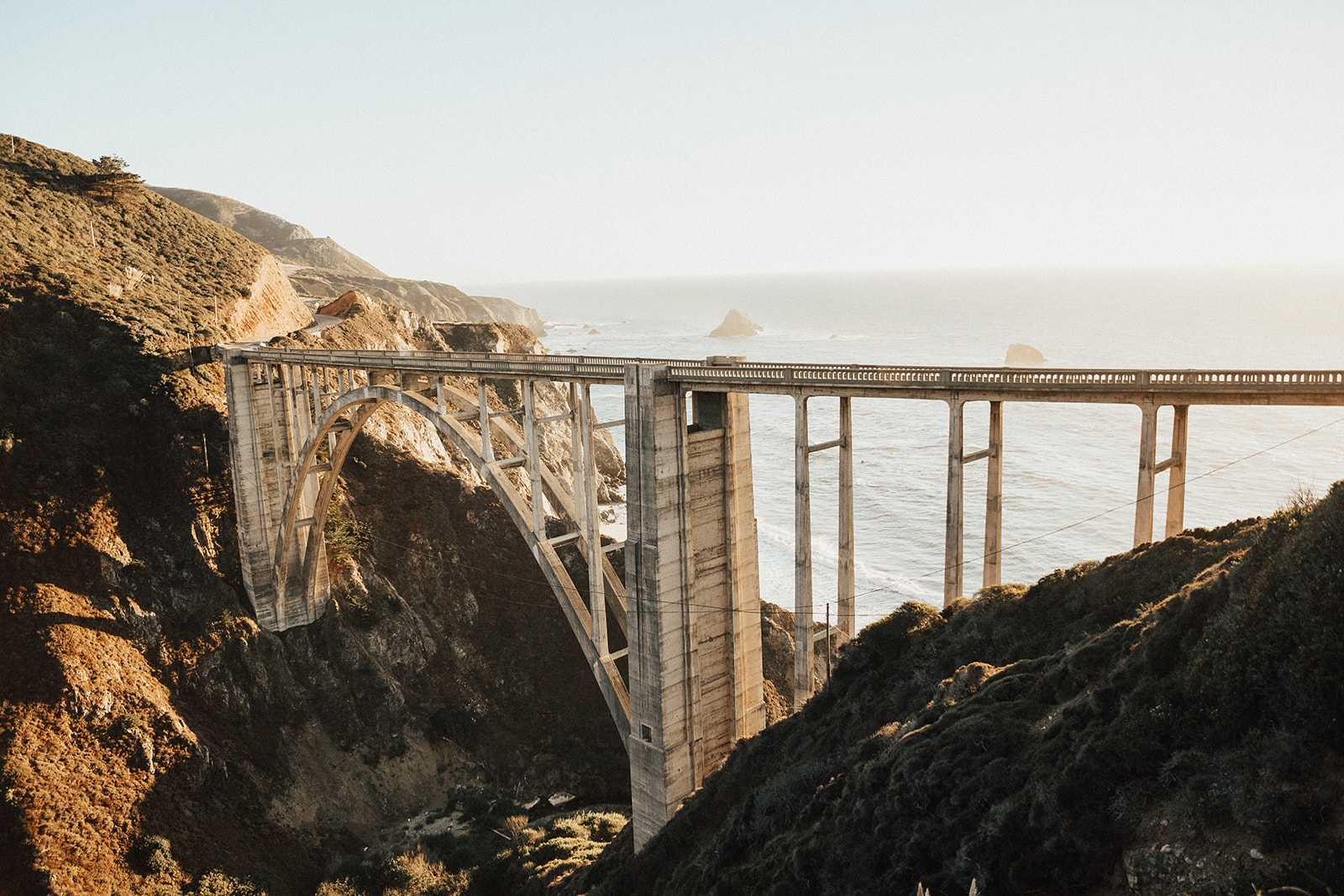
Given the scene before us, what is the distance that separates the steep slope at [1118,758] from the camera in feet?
23.2

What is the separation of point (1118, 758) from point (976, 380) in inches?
328

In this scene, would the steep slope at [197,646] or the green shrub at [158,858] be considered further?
the steep slope at [197,646]

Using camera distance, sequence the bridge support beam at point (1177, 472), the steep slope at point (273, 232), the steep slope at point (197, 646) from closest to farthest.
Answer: the bridge support beam at point (1177, 472) → the steep slope at point (197, 646) → the steep slope at point (273, 232)

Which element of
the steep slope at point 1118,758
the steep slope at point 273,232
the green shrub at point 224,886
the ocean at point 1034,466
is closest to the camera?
the steep slope at point 1118,758

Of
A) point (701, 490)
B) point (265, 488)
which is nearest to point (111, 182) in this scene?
point (265, 488)

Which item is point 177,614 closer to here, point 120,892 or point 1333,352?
point 120,892

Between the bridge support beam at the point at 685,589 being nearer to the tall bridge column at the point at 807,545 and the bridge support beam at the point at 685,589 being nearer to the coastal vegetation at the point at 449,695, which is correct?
the coastal vegetation at the point at 449,695

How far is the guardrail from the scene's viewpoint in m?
13.3

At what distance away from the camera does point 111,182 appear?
50812mm

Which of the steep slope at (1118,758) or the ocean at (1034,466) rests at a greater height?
the steep slope at (1118,758)

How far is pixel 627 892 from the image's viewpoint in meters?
17.2

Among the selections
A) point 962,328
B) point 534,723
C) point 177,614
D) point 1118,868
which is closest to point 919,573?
point 534,723

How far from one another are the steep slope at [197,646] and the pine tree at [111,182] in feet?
29.1

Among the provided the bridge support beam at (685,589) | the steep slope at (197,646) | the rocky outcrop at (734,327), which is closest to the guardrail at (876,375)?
the bridge support beam at (685,589)
